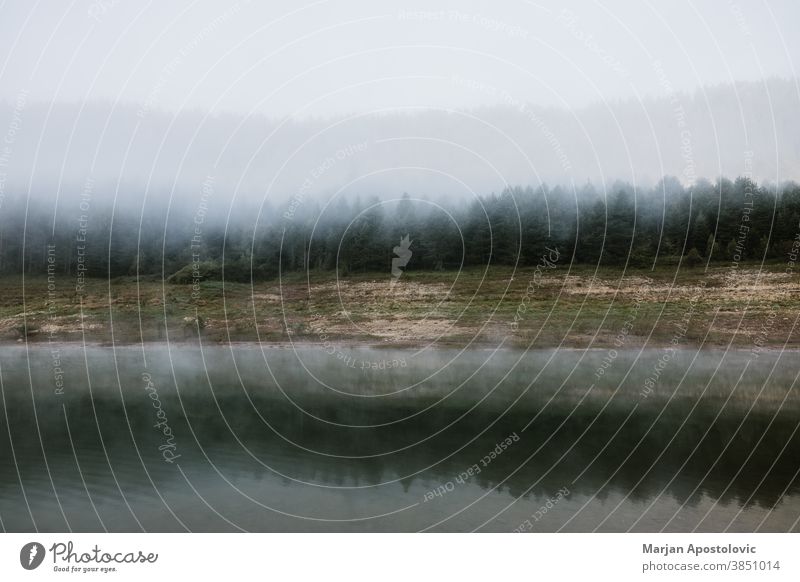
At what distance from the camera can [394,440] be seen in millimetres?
11500

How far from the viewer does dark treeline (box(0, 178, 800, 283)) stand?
16250mm

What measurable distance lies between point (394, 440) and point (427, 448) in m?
0.79

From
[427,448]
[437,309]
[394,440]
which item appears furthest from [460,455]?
[437,309]

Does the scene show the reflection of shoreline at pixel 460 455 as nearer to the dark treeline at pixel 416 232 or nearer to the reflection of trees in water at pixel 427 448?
the reflection of trees in water at pixel 427 448

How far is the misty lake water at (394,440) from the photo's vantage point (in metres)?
8.48

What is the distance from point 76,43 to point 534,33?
8.25m

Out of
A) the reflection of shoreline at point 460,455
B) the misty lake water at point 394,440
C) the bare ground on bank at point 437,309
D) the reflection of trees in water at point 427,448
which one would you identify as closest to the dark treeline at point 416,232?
the bare ground on bank at point 437,309

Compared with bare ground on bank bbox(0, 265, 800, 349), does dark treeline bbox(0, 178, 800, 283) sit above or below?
above

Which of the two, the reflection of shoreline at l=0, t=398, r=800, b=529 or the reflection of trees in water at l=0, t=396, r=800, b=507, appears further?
the reflection of trees in water at l=0, t=396, r=800, b=507

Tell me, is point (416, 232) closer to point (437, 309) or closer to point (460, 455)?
point (437, 309)
